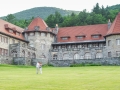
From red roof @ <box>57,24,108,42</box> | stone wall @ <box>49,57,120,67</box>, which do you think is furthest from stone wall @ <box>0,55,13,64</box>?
red roof @ <box>57,24,108,42</box>

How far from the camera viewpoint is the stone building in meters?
62.8

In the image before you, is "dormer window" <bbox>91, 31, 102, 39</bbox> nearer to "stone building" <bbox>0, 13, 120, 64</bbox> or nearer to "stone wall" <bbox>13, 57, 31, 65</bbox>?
"stone building" <bbox>0, 13, 120, 64</bbox>

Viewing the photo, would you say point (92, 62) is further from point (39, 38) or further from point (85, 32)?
point (39, 38)

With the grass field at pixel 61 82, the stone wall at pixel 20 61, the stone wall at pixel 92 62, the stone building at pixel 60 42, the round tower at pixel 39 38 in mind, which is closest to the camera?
the grass field at pixel 61 82

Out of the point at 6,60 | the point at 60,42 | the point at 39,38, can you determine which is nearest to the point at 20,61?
the point at 6,60

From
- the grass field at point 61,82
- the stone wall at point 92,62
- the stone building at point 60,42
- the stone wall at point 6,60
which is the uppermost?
the stone building at point 60,42

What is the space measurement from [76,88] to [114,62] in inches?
1485

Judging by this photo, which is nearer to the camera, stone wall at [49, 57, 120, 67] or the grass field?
the grass field

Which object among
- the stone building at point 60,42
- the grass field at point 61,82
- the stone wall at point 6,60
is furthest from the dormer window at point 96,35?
the grass field at point 61,82

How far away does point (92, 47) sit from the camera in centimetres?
6738

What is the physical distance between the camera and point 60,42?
72.2m

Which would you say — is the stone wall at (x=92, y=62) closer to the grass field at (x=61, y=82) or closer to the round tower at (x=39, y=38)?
the round tower at (x=39, y=38)

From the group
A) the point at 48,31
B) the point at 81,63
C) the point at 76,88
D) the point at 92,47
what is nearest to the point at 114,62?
the point at 81,63

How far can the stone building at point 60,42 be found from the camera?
62.8m
